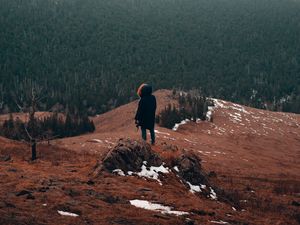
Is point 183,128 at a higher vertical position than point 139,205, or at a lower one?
lower

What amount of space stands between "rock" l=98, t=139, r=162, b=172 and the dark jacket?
7.34 feet

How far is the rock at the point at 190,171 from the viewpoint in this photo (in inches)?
894

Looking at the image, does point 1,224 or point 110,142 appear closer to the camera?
point 1,224

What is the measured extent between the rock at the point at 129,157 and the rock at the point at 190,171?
1.17m

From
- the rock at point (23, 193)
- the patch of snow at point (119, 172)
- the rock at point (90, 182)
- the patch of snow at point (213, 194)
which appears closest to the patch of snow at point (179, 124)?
the patch of snow at point (213, 194)

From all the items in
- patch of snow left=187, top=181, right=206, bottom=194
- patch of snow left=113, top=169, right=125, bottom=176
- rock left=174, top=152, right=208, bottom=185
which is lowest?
patch of snow left=187, top=181, right=206, bottom=194

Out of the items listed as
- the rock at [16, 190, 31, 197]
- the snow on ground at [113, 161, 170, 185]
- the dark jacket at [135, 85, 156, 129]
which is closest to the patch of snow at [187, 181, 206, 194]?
the snow on ground at [113, 161, 170, 185]

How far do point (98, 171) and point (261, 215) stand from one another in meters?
7.40

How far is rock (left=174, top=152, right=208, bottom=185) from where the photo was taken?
2272 cm

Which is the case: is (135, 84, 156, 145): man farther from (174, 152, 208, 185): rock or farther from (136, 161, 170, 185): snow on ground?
(136, 161, 170, 185): snow on ground

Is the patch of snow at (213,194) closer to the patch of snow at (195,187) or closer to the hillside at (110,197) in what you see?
the hillside at (110,197)

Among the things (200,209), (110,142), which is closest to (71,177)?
(200,209)

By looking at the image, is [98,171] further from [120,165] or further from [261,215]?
[261,215]

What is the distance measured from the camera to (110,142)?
67.3 meters
